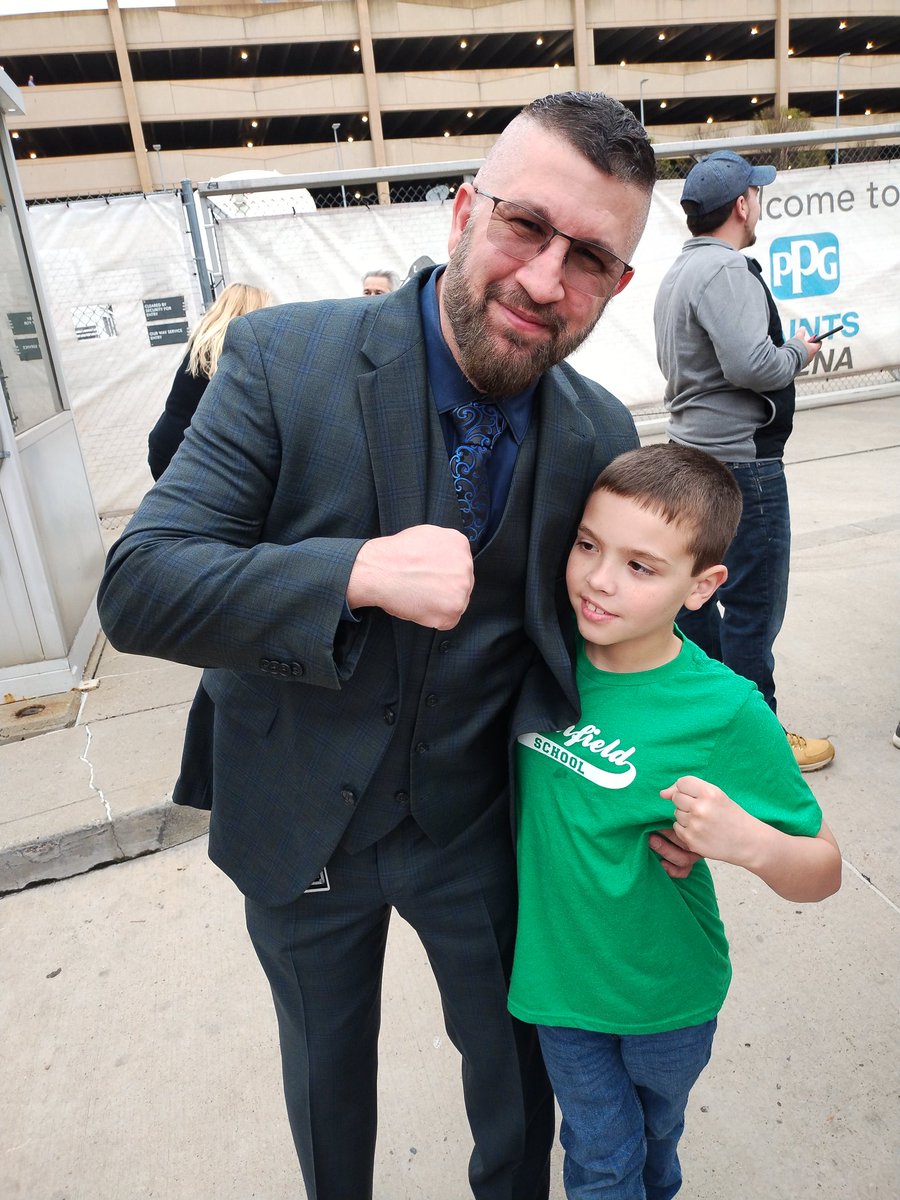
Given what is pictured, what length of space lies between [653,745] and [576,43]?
3820cm

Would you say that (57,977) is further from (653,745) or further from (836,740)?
(836,740)

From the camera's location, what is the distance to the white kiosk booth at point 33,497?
4188mm

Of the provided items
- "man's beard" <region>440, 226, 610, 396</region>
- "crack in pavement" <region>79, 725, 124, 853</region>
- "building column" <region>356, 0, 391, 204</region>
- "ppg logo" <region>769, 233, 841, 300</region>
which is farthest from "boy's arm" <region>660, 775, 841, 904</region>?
"building column" <region>356, 0, 391, 204</region>

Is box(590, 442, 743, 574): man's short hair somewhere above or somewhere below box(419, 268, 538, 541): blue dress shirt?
below

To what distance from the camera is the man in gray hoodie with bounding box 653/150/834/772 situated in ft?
9.20

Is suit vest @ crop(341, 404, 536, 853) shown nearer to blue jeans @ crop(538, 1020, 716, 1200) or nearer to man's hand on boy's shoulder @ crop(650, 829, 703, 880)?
man's hand on boy's shoulder @ crop(650, 829, 703, 880)

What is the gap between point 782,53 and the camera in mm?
34344

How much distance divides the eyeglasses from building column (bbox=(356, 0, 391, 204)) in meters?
34.0

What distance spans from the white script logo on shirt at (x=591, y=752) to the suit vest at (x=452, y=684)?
9 centimetres

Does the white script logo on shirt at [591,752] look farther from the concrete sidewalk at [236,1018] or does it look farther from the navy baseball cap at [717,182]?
the navy baseball cap at [717,182]

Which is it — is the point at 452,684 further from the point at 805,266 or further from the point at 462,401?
the point at 805,266

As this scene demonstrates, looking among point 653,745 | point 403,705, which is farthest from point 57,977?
point 653,745

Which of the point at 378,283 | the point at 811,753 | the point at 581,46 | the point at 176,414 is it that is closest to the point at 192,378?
the point at 176,414

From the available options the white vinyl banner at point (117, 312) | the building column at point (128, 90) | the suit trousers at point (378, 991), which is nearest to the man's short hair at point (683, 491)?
the suit trousers at point (378, 991)
